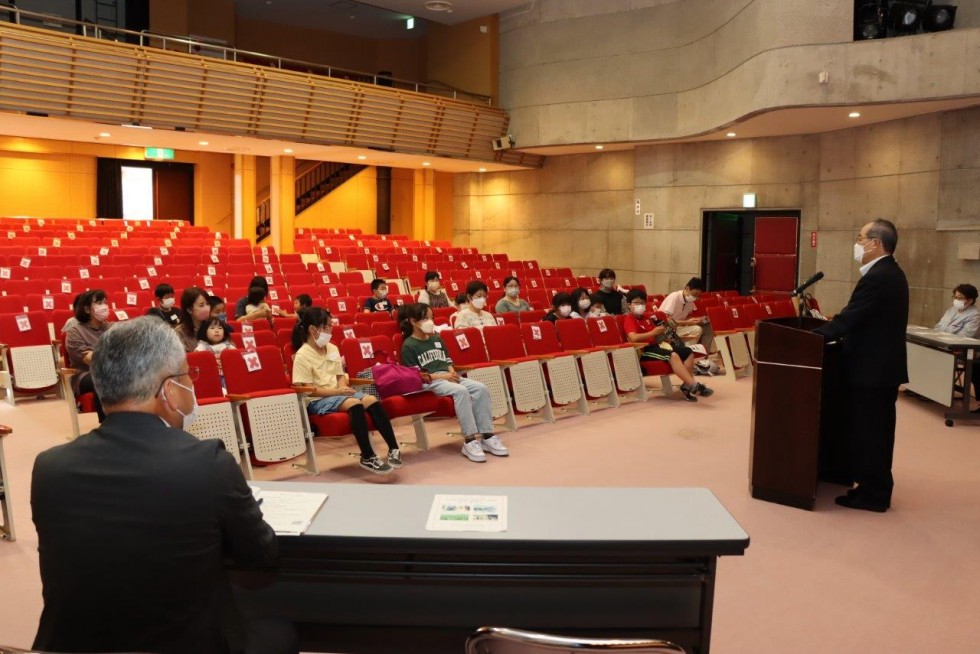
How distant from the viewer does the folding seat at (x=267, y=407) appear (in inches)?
204

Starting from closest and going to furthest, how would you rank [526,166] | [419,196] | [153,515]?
[153,515] < [526,166] < [419,196]

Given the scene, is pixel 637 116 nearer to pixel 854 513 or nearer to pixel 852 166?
pixel 852 166

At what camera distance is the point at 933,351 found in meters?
7.61

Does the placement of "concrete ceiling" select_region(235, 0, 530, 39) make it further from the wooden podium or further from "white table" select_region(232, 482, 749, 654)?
"white table" select_region(232, 482, 749, 654)

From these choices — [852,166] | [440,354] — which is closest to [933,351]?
[440,354]

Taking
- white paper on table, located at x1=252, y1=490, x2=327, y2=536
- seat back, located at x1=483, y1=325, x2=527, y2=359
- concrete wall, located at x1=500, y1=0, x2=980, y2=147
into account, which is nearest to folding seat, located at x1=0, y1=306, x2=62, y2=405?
seat back, located at x1=483, y1=325, x2=527, y2=359

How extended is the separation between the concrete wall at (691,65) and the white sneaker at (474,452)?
8.12 metres

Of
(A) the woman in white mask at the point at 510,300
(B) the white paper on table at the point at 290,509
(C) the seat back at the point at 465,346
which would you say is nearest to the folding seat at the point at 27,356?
(C) the seat back at the point at 465,346

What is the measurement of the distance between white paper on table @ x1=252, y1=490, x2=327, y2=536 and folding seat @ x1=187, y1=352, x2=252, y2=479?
98.9 inches

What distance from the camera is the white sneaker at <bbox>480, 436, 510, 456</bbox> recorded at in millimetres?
6043

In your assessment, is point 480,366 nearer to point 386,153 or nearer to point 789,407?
point 789,407

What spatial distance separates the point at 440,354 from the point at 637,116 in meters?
11.2

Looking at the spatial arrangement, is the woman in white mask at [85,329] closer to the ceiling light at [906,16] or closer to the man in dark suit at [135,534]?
the man in dark suit at [135,534]

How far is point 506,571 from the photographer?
2.30m
